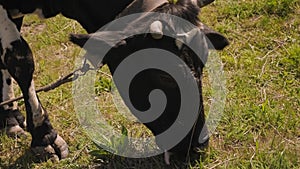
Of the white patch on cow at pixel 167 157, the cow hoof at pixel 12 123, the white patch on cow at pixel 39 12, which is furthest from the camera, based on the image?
the cow hoof at pixel 12 123

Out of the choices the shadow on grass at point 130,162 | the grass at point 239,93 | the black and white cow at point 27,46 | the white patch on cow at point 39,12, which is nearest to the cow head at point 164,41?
the black and white cow at point 27,46

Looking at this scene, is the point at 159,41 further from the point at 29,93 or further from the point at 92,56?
the point at 29,93

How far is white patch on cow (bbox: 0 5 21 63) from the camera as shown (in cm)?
360

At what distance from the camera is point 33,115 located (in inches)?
148

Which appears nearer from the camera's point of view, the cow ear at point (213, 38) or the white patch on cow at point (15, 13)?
the cow ear at point (213, 38)

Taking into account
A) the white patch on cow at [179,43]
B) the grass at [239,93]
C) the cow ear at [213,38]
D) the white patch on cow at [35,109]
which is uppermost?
the white patch on cow at [179,43]

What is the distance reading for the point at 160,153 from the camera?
3531 millimetres

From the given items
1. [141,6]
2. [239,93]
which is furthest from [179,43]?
[239,93]

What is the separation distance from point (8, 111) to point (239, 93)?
1607 mm

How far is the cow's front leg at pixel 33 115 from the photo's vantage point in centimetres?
367

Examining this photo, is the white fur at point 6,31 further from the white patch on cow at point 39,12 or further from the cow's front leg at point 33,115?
the white patch on cow at point 39,12

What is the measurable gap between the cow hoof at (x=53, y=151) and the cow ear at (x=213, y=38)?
1.28 meters

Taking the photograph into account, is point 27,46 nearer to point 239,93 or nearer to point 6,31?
point 6,31

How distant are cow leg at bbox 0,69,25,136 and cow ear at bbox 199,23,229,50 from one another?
1.62 m
